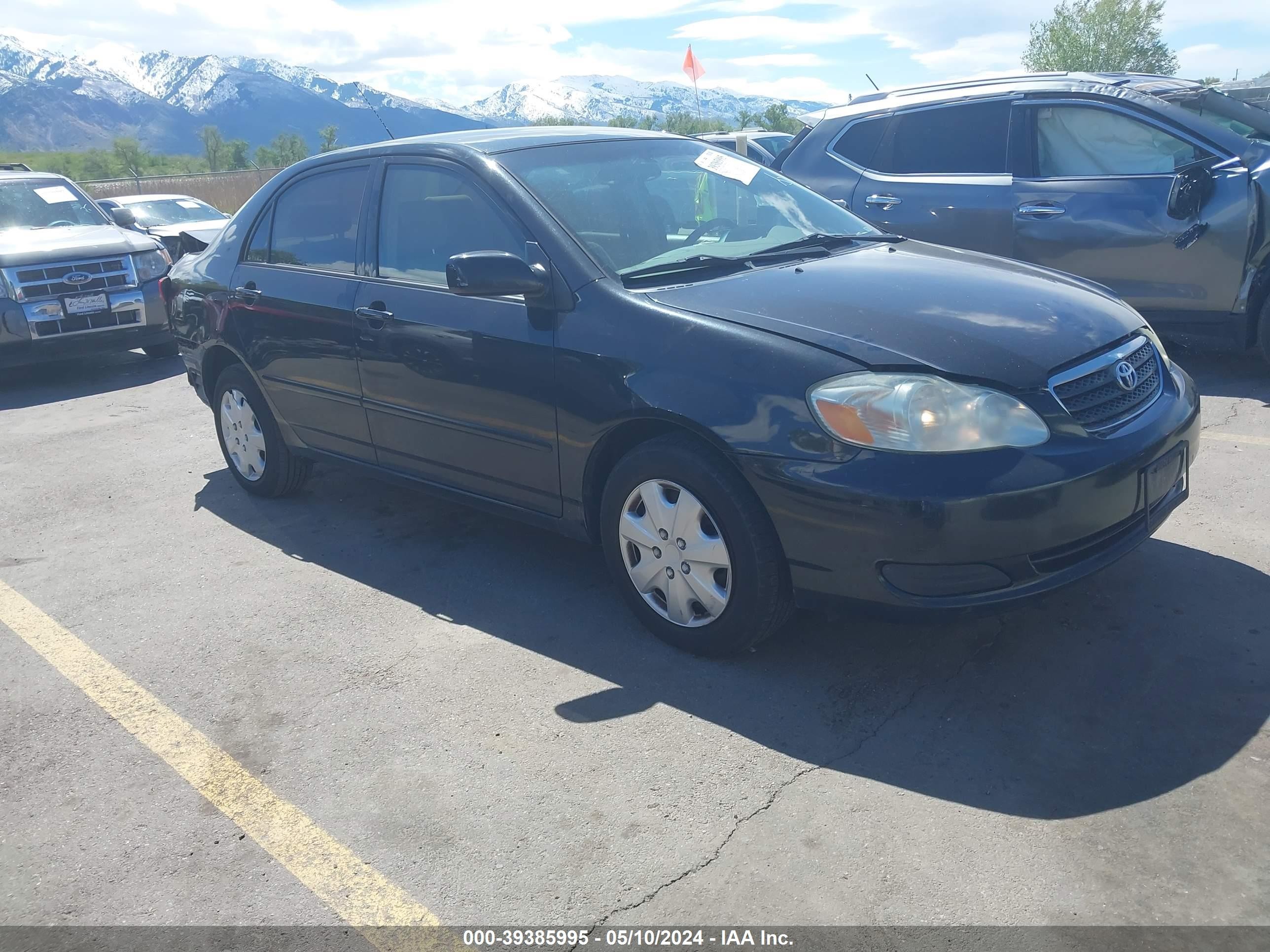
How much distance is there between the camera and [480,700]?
131 inches

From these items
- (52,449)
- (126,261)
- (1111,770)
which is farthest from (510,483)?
(126,261)

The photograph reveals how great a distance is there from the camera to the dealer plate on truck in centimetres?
902

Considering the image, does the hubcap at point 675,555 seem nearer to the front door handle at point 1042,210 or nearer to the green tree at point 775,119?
the front door handle at point 1042,210

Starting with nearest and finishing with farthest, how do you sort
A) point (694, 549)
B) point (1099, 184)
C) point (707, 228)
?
point (694, 549) → point (707, 228) → point (1099, 184)

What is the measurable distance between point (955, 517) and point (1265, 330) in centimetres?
441

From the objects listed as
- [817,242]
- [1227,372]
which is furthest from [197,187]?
[817,242]

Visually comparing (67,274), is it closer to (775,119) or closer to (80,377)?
(80,377)

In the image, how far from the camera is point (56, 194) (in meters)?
10.2

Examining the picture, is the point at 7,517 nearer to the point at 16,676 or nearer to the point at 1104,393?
the point at 16,676

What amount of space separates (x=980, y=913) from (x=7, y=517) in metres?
5.30

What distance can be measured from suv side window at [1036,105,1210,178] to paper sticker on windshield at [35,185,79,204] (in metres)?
9.00

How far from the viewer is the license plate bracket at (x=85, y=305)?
9.02 m

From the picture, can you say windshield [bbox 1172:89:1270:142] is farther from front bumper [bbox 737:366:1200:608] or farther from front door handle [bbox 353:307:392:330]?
front door handle [bbox 353:307:392:330]

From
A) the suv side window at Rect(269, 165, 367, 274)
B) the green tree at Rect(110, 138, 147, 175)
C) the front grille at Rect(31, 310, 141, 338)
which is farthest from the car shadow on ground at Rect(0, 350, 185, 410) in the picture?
the green tree at Rect(110, 138, 147, 175)
